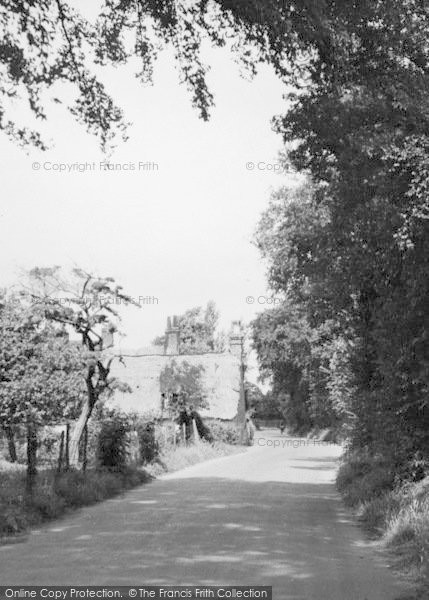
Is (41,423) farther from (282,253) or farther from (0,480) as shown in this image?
(282,253)

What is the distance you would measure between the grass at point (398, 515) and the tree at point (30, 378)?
252 inches

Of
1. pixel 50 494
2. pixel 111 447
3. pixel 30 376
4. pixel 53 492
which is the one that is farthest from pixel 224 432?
pixel 30 376

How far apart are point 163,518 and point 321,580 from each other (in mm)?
7031

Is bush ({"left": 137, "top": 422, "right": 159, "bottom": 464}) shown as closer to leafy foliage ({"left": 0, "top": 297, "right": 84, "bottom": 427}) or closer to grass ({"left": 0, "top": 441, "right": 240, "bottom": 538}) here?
grass ({"left": 0, "top": 441, "right": 240, "bottom": 538})

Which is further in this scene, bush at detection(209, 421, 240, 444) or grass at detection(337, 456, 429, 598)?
bush at detection(209, 421, 240, 444)

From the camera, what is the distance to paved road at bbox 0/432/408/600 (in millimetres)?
9398

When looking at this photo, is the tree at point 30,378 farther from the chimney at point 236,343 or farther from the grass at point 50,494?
the chimney at point 236,343

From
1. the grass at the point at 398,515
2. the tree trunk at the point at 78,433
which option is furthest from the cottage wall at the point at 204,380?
the grass at the point at 398,515

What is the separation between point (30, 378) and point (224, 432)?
41.4 meters

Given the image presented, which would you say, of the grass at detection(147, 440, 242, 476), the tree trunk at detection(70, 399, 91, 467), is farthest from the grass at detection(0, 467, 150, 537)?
the grass at detection(147, 440, 242, 476)

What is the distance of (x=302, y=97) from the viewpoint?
13.5 meters

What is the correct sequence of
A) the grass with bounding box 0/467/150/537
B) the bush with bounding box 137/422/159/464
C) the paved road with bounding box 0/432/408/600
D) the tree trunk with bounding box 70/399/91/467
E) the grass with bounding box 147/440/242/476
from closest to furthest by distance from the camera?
the paved road with bounding box 0/432/408/600 → the grass with bounding box 0/467/150/537 → the tree trunk with bounding box 70/399/91/467 → the bush with bounding box 137/422/159/464 → the grass with bounding box 147/440/242/476

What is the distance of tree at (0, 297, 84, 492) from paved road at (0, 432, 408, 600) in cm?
207

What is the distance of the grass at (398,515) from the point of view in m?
10.4
